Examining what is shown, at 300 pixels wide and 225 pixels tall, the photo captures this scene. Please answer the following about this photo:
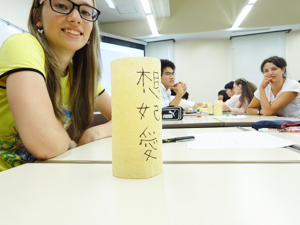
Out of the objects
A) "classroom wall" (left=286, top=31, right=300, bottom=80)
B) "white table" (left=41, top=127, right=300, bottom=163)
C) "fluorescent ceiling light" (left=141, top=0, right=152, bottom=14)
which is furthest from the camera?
A: "classroom wall" (left=286, top=31, right=300, bottom=80)

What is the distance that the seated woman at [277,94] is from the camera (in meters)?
1.95

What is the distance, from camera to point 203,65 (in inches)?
216

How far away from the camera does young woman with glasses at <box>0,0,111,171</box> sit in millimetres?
543

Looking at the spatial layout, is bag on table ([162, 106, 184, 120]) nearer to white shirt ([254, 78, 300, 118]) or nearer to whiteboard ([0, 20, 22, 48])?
white shirt ([254, 78, 300, 118])

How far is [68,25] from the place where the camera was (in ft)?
2.69

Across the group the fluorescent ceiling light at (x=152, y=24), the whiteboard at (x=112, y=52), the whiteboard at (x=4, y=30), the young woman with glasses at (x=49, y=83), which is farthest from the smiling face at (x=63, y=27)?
the whiteboard at (x=112, y=52)

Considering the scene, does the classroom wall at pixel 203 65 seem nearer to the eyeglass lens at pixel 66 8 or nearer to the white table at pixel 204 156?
the eyeglass lens at pixel 66 8

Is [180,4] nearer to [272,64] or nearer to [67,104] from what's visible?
[272,64]

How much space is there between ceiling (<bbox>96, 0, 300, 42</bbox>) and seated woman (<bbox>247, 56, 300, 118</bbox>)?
2772mm

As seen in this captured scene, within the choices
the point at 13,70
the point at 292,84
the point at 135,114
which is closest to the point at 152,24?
Answer: the point at 292,84

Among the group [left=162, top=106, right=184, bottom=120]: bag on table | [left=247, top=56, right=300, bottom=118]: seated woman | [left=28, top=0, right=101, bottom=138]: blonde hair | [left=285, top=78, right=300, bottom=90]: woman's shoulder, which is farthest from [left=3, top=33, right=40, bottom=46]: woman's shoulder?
[left=285, top=78, right=300, bottom=90]: woman's shoulder

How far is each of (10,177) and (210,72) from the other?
5573 mm

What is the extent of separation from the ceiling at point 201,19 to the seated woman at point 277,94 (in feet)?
9.10

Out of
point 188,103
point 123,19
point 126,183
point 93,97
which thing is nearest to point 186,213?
point 126,183
